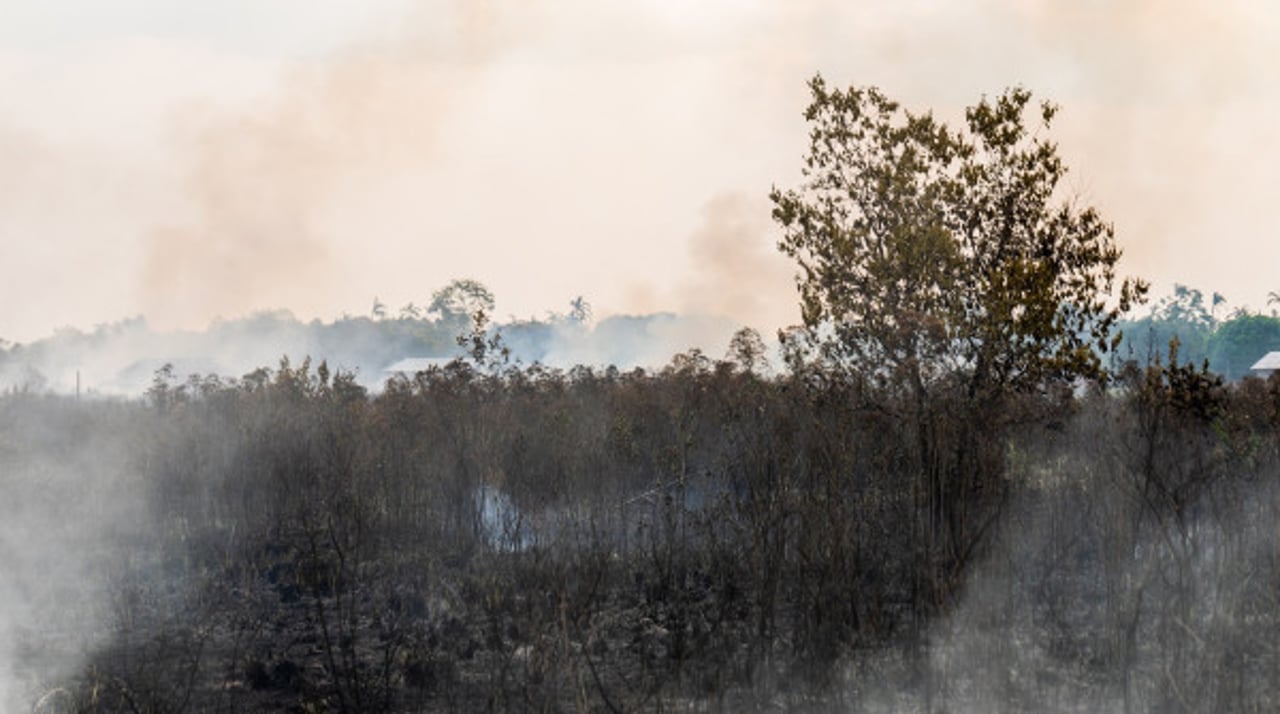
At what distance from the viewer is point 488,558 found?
1277 centimetres

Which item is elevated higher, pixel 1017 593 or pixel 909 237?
pixel 909 237

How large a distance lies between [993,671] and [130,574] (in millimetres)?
9737

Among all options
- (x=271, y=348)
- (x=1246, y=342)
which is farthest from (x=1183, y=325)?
(x=271, y=348)

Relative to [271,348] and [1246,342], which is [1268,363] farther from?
[271,348]

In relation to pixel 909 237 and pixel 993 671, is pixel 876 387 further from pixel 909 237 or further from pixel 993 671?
pixel 993 671

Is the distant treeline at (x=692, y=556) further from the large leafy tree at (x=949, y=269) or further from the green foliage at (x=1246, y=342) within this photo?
the green foliage at (x=1246, y=342)

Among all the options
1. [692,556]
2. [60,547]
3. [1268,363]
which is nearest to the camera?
[692,556]

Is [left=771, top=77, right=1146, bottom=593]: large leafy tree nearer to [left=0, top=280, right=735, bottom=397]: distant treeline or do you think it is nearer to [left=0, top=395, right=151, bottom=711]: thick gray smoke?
[left=0, top=395, right=151, bottom=711]: thick gray smoke

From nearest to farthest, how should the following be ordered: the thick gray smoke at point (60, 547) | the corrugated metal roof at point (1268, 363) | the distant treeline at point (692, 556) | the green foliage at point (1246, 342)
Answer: the distant treeline at point (692, 556), the thick gray smoke at point (60, 547), the corrugated metal roof at point (1268, 363), the green foliage at point (1246, 342)

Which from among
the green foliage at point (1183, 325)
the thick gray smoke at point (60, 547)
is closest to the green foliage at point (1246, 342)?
the green foliage at point (1183, 325)

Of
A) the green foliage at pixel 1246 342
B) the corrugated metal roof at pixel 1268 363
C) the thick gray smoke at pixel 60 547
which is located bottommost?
the thick gray smoke at pixel 60 547

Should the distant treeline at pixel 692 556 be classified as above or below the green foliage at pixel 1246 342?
below

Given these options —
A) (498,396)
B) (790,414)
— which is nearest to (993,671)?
(790,414)

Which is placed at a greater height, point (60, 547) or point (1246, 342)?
point (1246, 342)
